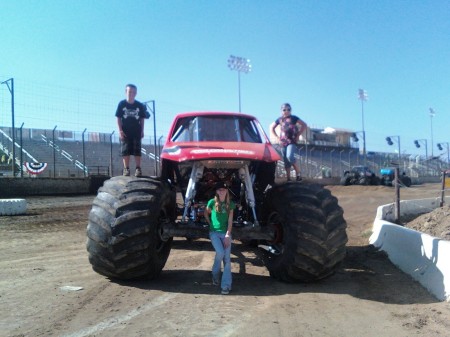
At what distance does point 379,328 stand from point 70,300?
334 centimetres

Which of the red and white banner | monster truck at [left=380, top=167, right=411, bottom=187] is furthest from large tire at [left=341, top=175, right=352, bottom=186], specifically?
the red and white banner

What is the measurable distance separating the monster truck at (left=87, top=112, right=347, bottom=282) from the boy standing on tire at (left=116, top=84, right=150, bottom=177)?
1.92m

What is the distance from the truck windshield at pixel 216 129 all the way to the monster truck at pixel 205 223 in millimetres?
439

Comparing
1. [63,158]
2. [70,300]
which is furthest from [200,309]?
[63,158]

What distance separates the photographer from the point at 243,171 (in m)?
5.81

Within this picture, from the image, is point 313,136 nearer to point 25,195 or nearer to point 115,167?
point 115,167

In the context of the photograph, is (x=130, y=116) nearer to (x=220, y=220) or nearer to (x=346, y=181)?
(x=220, y=220)

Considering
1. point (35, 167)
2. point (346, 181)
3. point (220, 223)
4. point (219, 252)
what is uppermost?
point (35, 167)

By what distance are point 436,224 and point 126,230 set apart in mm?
5942

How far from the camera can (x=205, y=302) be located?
16.2 ft

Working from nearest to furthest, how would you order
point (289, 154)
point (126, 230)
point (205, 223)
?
1. point (126, 230)
2. point (205, 223)
3. point (289, 154)

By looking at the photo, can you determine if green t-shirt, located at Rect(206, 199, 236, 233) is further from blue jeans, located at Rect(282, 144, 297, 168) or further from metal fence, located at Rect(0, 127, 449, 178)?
metal fence, located at Rect(0, 127, 449, 178)

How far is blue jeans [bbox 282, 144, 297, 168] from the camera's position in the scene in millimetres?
8712

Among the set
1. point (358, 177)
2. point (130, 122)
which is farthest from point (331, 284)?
point (358, 177)
